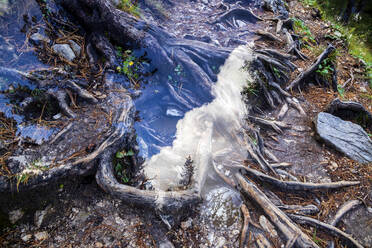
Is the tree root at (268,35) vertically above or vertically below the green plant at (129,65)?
above

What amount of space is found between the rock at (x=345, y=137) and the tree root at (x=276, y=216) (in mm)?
2242

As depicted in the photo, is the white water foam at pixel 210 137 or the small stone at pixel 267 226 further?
the white water foam at pixel 210 137

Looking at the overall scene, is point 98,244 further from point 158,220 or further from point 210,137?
point 210,137

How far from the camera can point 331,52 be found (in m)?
5.73

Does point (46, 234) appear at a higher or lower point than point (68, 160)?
lower

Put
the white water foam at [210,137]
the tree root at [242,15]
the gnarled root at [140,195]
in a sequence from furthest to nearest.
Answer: the tree root at [242,15], the white water foam at [210,137], the gnarled root at [140,195]

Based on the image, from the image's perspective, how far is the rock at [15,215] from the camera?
6.99ft

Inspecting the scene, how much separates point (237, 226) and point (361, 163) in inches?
117

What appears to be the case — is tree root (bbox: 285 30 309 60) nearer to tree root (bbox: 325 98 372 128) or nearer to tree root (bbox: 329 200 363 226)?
tree root (bbox: 325 98 372 128)

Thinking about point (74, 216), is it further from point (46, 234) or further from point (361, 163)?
point (361, 163)

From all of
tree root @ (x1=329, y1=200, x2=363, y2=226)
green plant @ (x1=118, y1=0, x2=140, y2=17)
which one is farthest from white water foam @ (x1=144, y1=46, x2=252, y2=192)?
green plant @ (x1=118, y1=0, x2=140, y2=17)

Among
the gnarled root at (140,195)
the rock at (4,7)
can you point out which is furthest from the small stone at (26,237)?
the rock at (4,7)

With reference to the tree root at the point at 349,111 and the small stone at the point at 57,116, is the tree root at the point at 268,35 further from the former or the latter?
the small stone at the point at 57,116

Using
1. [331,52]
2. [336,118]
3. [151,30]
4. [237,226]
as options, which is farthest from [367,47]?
[237,226]
